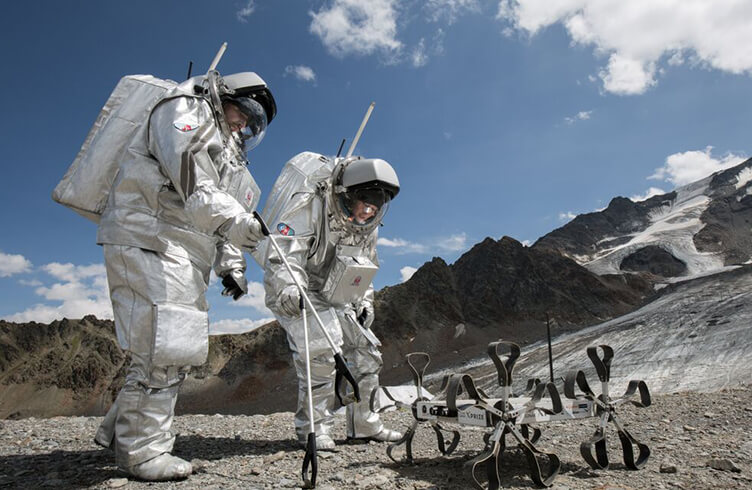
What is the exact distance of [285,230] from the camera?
494cm

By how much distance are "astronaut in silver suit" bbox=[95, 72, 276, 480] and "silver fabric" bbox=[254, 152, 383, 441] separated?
1.20 metres

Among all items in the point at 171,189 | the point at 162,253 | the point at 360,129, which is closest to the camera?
the point at 162,253

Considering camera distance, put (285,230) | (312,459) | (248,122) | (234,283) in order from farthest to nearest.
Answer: (285,230) → (248,122) → (234,283) → (312,459)

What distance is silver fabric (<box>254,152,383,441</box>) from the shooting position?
4.77 meters

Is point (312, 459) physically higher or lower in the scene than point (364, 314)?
lower

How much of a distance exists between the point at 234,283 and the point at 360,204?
68.8 inches

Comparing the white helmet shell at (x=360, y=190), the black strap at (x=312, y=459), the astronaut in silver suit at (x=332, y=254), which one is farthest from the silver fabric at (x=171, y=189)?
→ the white helmet shell at (x=360, y=190)

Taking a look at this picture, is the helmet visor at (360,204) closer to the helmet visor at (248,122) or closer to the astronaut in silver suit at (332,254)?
the astronaut in silver suit at (332,254)

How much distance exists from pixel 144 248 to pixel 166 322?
0.54 metres

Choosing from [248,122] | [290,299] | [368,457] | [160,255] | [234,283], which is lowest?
[368,457]

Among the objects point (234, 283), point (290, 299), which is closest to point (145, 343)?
point (234, 283)

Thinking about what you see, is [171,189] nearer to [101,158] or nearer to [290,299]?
[101,158]

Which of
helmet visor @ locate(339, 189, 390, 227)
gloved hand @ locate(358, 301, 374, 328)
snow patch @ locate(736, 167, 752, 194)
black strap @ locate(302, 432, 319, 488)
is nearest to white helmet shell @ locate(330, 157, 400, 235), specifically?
helmet visor @ locate(339, 189, 390, 227)

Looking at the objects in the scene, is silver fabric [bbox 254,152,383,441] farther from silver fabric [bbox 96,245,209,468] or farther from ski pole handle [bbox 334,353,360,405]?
silver fabric [bbox 96,245,209,468]
